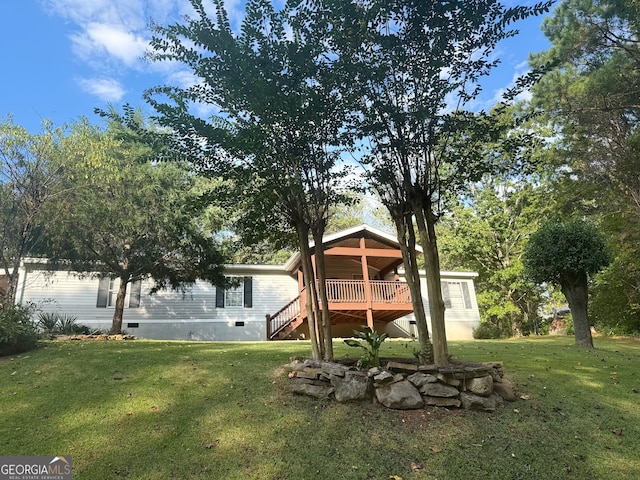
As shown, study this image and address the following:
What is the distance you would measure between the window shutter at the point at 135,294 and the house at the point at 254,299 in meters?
0.04

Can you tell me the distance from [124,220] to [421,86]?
34.1 feet

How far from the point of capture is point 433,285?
5.63 m

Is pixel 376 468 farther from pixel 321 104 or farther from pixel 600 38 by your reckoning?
pixel 600 38

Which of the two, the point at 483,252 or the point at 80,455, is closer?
the point at 80,455

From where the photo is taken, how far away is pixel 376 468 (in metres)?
3.72

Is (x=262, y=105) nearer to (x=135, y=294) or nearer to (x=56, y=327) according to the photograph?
(x=56, y=327)

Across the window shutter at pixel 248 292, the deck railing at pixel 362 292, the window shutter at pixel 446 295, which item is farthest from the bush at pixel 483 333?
the window shutter at pixel 248 292

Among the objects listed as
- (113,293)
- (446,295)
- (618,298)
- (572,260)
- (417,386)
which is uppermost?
(113,293)

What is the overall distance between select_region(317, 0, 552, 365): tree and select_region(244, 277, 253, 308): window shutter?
42.4 feet

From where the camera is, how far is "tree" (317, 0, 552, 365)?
5555mm

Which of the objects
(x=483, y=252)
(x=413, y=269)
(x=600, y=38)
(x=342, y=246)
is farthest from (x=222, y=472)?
(x=483, y=252)

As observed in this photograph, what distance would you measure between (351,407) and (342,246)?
12.1 m

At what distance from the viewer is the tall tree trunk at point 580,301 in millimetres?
10133

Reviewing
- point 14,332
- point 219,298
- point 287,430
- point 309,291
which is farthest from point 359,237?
point 287,430
